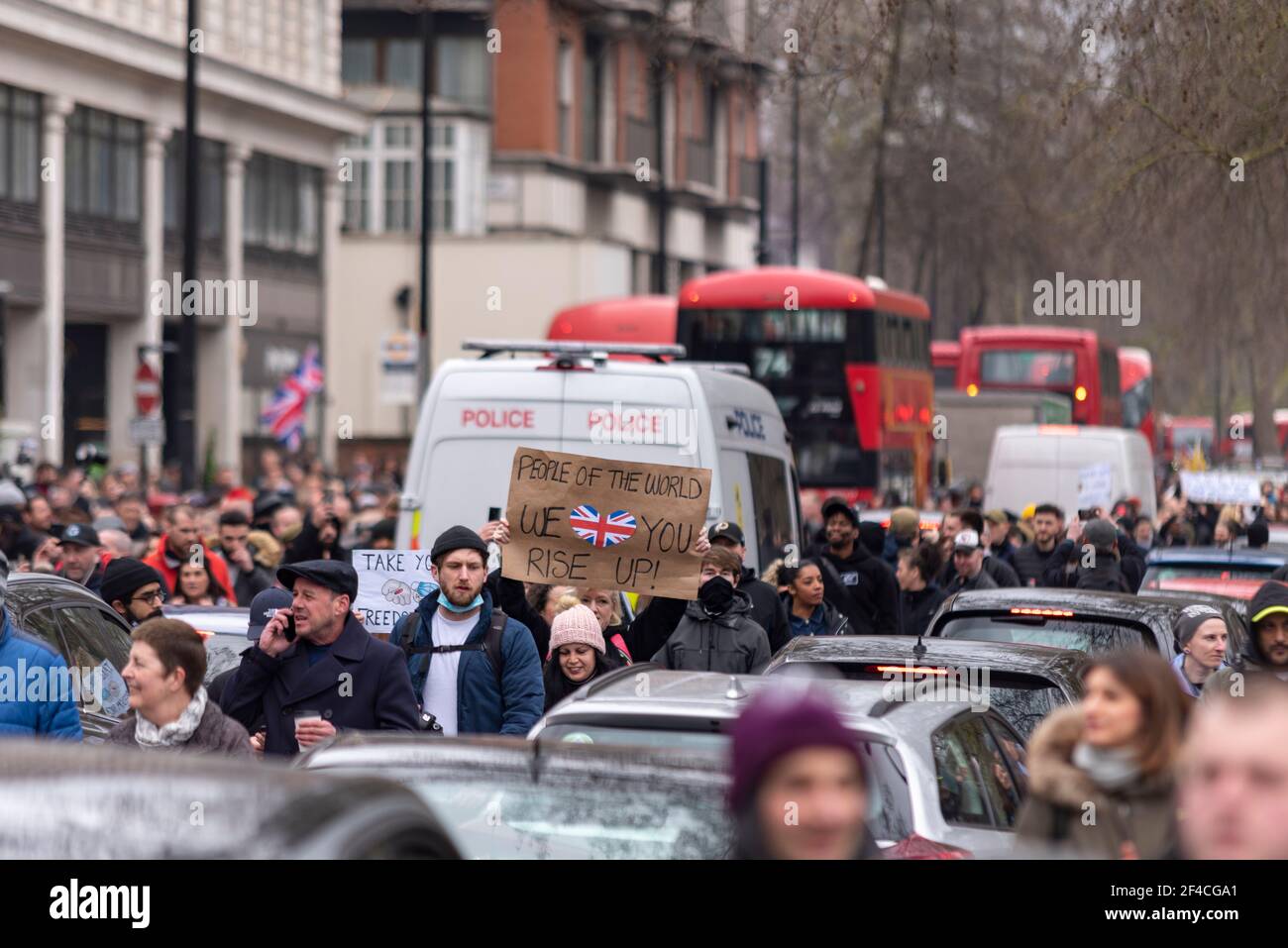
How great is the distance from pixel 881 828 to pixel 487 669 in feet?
8.08

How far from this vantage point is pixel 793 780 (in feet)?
11.8

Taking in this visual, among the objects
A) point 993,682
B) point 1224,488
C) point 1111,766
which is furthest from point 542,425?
point 1224,488

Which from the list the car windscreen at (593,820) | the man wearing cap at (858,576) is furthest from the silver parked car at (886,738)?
the man wearing cap at (858,576)

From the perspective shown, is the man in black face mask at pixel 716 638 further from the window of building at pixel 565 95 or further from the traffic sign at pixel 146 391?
the window of building at pixel 565 95

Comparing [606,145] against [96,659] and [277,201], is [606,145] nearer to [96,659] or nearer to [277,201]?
[277,201]

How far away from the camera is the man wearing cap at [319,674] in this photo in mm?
7449

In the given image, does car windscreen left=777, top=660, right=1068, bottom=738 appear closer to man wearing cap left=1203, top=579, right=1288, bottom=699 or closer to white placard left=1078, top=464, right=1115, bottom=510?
man wearing cap left=1203, top=579, right=1288, bottom=699

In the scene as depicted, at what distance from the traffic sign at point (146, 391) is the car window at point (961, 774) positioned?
63.9ft

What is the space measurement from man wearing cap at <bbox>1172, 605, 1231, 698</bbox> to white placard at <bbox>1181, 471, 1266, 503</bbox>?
12.5m

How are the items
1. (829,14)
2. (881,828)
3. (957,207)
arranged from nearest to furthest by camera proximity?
(881,828), (829,14), (957,207)

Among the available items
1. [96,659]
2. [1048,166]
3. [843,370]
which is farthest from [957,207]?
[96,659]

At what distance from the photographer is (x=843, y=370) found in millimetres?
27578

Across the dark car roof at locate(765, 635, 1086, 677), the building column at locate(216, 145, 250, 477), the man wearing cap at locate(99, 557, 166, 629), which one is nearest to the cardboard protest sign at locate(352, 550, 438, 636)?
the man wearing cap at locate(99, 557, 166, 629)

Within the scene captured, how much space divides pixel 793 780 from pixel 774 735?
11cm
